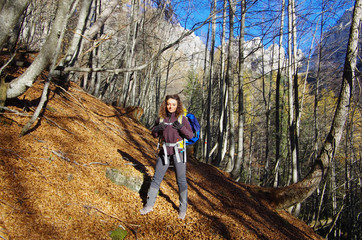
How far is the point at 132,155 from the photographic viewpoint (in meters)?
4.84

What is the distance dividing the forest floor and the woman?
12.0 inches

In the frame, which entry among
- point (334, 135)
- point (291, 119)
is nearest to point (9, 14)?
point (334, 135)

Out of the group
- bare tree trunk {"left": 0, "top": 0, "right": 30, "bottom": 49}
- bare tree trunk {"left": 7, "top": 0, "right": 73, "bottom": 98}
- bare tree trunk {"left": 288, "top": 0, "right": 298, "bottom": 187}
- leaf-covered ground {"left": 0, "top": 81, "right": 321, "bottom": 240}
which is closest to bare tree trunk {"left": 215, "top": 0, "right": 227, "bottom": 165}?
bare tree trunk {"left": 288, "top": 0, "right": 298, "bottom": 187}

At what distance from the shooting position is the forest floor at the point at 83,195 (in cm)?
244

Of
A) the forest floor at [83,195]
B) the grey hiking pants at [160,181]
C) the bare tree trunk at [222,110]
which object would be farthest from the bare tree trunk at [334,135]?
the grey hiking pants at [160,181]

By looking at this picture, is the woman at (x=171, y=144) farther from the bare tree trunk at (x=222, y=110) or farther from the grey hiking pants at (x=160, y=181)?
the bare tree trunk at (x=222, y=110)

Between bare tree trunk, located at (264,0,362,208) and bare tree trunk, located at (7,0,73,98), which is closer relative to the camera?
bare tree trunk, located at (7,0,73,98)

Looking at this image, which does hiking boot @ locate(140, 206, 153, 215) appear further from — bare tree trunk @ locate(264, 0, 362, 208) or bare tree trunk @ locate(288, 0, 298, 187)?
bare tree trunk @ locate(288, 0, 298, 187)

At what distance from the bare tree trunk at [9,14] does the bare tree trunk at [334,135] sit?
6.57 m

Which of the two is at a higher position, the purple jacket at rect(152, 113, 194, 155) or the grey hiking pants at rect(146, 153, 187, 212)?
the purple jacket at rect(152, 113, 194, 155)

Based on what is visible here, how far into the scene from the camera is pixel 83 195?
9.87ft

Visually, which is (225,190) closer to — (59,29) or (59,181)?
(59,181)

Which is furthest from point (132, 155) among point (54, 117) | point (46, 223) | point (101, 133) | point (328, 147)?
point (328, 147)

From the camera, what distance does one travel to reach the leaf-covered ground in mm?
2441
